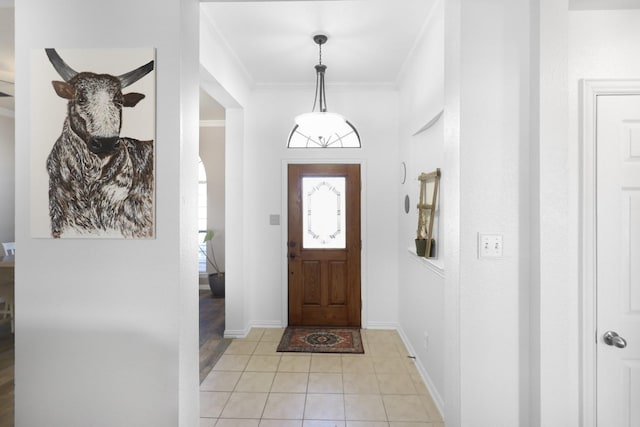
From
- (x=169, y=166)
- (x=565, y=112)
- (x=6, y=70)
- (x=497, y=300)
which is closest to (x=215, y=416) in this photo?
(x=169, y=166)

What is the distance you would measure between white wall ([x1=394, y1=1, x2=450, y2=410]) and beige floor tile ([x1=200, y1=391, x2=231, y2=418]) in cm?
159

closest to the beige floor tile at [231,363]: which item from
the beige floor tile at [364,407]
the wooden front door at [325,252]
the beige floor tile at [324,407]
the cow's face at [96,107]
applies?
the beige floor tile at [324,407]

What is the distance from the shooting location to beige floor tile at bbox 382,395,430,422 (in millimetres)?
2258

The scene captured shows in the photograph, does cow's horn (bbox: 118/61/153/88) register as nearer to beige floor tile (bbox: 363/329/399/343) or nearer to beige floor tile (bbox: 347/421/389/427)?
beige floor tile (bbox: 347/421/389/427)

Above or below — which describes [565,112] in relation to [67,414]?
above

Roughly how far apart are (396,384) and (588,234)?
1864mm

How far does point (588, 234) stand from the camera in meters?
1.51

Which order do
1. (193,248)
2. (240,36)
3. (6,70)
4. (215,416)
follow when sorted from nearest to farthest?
1. (193,248)
2. (215,416)
3. (240,36)
4. (6,70)

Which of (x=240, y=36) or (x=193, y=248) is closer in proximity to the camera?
(x=193, y=248)

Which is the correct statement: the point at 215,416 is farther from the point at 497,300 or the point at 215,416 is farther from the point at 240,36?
the point at 240,36

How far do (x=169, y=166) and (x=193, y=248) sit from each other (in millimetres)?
433

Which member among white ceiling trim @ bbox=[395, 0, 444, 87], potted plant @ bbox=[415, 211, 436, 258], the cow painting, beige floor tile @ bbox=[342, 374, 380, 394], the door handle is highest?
white ceiling trim @ bbox=[395, 0, 444, 87]

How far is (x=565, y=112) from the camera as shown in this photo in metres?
1.39

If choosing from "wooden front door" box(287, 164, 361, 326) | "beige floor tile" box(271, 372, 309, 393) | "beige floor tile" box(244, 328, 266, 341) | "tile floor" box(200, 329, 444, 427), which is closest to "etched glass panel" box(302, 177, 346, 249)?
"wooden front door" box(287, 164, 361, 326)
